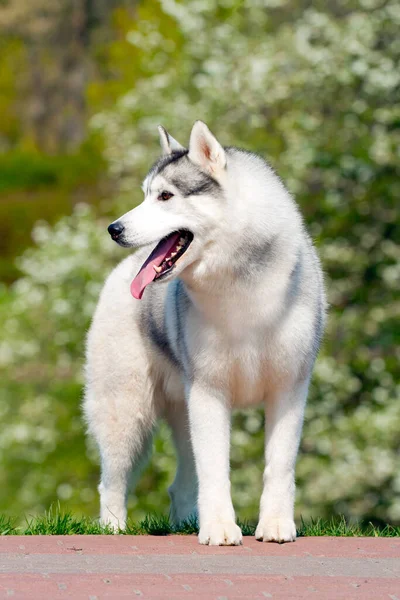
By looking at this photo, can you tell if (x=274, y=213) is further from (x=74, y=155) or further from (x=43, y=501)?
(x=74, y=155)

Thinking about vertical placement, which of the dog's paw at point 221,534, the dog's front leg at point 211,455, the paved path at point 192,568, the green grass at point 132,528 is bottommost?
the paved path at point 192,568

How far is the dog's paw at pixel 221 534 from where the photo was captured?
16.8ft

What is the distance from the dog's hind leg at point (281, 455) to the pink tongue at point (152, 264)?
0.84m

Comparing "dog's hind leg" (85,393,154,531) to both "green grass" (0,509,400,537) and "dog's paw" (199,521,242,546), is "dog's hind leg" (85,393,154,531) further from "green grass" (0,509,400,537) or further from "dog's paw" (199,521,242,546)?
"dog's paw" (199,521,242,546)

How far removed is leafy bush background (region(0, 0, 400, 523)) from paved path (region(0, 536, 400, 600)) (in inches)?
278

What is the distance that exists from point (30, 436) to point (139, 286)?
9.77 meters

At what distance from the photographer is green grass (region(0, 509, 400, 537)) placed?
5637mm

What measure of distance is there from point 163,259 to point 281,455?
1.08 meters


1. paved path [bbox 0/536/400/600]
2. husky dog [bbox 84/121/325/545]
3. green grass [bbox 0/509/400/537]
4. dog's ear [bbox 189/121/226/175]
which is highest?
dog's ear [bbox 189/121/226/175]

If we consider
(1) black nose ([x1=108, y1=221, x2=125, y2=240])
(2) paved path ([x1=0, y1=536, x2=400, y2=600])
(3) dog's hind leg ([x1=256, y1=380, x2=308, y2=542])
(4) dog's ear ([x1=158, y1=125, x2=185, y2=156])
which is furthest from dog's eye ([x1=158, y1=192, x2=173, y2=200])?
(2) paved path ([x1=0, y1=536, x2=400, y2=600])

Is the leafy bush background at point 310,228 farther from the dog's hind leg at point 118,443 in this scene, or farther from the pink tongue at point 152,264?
the pink tongue at point 152,264

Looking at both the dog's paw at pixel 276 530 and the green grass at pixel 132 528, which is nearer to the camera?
the dog's paw at pixel 276 530

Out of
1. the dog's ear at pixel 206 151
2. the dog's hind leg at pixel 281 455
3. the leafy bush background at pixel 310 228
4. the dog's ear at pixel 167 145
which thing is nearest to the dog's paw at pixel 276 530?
the dog's hind leg at pixel 281 455

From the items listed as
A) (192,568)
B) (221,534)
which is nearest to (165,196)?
(221,534)
